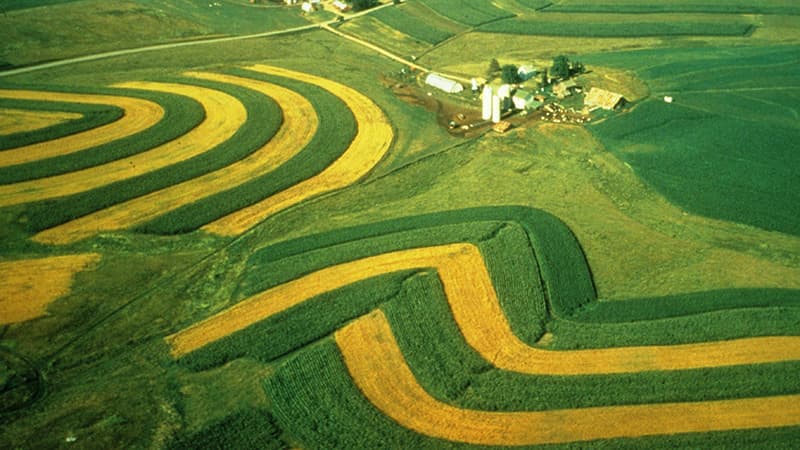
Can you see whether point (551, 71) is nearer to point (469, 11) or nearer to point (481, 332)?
point (469, 11)

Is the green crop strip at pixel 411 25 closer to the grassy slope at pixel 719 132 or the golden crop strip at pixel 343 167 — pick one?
the golden crop strip at pixel 343 167

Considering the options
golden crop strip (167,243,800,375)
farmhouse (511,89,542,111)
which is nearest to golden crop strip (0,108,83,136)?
golden crop strip (167,243,800,375)

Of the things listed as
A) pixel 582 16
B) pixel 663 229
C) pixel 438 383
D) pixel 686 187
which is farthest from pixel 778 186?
pixel 582 16

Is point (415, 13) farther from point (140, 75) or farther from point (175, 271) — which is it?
point (175, 271)

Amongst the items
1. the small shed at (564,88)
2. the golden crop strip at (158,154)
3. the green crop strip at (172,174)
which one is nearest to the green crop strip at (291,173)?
the green crop strip at (172,174)

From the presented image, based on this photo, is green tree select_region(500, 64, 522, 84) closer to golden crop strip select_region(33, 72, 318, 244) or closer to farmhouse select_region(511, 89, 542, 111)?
farmhouse select_region(511, 89, 542, 111)

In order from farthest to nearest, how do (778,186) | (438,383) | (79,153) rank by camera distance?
(79,153), (778,186), (438,383)
